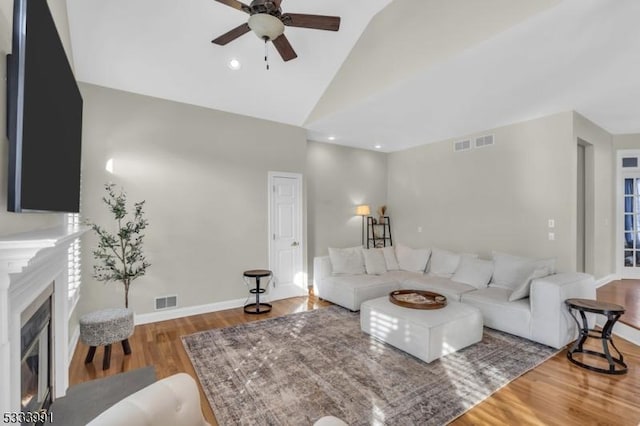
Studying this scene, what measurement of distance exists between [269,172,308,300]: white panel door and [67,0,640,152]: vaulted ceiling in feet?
3.76

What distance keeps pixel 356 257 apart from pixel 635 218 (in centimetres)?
560

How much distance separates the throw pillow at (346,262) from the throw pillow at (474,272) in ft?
4.89

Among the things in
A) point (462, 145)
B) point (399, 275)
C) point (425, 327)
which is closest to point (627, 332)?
point (425, 327)

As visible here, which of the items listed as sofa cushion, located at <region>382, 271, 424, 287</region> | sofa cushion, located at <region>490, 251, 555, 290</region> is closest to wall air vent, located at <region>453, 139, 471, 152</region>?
sofa cushion, located at <region>490, 251, 555, 290</region>

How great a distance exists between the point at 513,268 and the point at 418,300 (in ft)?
5.26

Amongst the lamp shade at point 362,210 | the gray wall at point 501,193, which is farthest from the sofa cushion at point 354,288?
the gray wall at point 501,193

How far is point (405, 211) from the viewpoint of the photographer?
6.52 meters

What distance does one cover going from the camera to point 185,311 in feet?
13.6

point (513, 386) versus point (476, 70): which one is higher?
point (476, 70)

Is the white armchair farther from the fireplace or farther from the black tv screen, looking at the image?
the black tv screen

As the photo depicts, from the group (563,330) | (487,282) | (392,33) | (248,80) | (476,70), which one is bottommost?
(563,330)

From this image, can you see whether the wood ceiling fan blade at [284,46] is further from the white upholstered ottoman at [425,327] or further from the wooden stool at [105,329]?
the wooden stool at [105,329]

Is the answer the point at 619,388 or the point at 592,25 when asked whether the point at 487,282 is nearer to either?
the point at 619,388

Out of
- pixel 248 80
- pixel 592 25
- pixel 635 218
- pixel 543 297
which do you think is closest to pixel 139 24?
pixel 248 80
